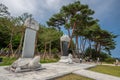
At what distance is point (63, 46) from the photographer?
39.9 ft

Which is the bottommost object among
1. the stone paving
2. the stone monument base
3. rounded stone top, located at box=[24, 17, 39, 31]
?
the stone paving

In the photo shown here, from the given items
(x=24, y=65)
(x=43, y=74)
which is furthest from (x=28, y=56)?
(x=43, y=74)

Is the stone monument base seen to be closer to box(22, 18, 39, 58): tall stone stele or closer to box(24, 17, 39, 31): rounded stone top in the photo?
box(22, 18, 39, 58): tall stone stele

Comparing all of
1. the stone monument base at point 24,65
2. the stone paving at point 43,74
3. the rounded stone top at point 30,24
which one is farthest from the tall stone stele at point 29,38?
the stone paving at point 43,74

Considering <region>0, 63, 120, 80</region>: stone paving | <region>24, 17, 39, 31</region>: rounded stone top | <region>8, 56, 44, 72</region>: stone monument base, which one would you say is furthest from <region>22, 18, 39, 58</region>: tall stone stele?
<region>0, 63, 120, 80</region>: stone paving

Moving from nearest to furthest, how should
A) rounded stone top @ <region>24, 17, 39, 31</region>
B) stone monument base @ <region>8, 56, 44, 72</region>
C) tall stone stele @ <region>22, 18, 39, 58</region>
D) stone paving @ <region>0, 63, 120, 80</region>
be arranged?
stone paving @ <region>0, 63, 120, 80</region>
stone monument base @ <region>8, 56, 44, 72</region>
tall stone stele @ <region>22, 18, 39, 58</region>
rounded stone top @ <region>24, 17, 39, 31</region>

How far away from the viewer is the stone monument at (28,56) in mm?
5863

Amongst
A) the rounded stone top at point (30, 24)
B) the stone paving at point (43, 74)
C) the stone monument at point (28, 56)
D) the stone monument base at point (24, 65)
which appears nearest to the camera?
the stone paving at point (43, 74)

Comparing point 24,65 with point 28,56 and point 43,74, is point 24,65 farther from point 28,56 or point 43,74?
point 43,74

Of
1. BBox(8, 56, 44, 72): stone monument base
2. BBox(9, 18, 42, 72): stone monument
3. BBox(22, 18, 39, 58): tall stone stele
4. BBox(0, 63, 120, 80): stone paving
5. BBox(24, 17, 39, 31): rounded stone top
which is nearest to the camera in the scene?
BBox(0, 63, 120, 80): stone paving

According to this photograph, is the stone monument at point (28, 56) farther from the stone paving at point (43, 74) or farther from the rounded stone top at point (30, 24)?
the stone paving at point (43, 74)

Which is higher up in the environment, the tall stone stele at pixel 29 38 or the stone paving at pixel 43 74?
the tall stone stele at pixel 29 38

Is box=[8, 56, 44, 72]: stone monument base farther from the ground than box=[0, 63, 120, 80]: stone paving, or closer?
farther from the ground

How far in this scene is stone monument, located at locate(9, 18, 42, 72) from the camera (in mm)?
5863
